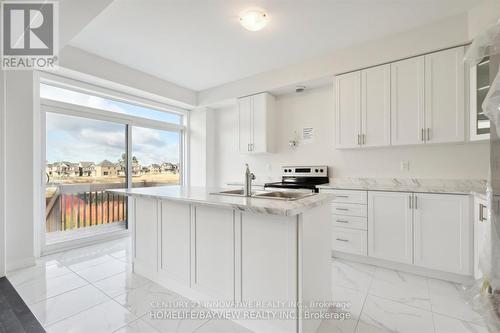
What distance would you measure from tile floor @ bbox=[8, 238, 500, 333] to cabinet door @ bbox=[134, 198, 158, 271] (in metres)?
0.23

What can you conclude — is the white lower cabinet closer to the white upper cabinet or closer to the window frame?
the white upper cabinet

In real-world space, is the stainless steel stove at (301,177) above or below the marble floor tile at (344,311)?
above

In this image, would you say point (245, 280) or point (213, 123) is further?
point (213, 123)

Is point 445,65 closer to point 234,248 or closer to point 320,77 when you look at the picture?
point 320,77

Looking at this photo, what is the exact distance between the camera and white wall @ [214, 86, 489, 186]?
265 cm

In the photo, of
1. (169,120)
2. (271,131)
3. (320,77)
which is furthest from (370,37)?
(169,120)

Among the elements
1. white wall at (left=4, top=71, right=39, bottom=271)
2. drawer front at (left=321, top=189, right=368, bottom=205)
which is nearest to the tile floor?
white wall at (left=4, top=71, right=39, bottom=271)

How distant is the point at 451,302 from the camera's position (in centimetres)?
194

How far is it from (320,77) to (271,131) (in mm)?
1162

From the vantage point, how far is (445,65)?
2.49 meters

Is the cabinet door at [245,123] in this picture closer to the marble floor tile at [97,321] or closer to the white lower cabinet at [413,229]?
the white lower cabinet at [413,229]

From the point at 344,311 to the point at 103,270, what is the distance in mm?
2518

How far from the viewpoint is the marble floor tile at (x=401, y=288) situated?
6.49 ft

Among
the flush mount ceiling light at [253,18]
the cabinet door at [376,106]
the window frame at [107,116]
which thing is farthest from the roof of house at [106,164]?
the cabinet door at [376,106]
